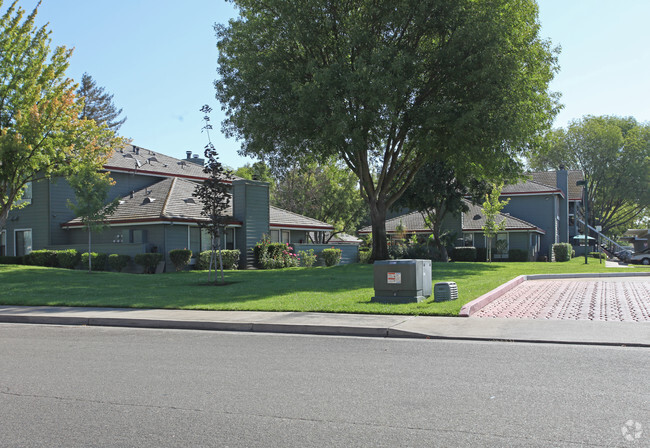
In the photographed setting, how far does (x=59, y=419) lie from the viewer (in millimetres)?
5449

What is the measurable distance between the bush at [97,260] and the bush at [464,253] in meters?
25.9

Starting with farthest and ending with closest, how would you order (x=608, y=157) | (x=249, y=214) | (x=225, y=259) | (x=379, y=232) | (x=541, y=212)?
1. (x=608, y=157)
2. (x=541, y=212)
3. (x=249, y=214)
4. (x=225, y=259)
5. (x=379, y=232)

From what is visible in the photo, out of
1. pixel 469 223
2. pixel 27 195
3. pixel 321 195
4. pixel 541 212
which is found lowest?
pixel 469 223

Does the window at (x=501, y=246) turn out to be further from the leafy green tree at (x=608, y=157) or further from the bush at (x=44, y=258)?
the bush at (x=44, y=258)

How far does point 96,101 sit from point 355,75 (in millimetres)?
60202

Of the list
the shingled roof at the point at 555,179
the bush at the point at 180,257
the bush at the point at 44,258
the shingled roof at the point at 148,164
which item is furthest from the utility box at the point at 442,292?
the shingled roof at the point at 555,179

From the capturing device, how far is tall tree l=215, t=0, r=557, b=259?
23359 millimetres

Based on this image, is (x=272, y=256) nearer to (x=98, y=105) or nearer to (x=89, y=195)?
(x=89, y=195)

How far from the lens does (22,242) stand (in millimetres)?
34156

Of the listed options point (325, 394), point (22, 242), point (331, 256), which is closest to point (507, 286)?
point (325, 394)

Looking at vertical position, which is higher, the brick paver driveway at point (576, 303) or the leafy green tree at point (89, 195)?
the leafy green tree at point (89, 195)

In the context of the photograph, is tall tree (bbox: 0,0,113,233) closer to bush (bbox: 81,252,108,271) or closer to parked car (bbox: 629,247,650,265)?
bush (bbox: 81,252,108,271)

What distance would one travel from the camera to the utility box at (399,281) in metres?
13.8

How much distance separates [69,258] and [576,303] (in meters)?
23.9
